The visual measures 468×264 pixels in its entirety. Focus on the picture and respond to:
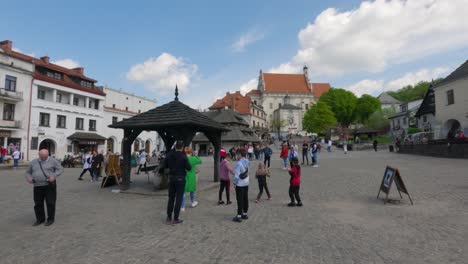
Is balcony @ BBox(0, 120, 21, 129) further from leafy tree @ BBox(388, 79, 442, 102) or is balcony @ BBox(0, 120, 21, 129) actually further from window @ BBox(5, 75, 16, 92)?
leafy tree @ BBox(388, 79, 442, 102)

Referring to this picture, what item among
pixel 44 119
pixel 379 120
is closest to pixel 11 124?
pixel 44 119

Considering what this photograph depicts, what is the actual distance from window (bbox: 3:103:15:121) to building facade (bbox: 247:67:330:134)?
80840 mm

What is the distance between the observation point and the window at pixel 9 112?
3102cm

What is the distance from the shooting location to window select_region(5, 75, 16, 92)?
102ft

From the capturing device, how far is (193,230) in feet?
19.7

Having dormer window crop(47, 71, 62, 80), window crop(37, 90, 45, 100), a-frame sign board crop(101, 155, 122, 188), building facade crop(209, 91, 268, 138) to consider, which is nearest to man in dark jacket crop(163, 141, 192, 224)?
a-frame sign board crop(101, 155, 122, 188)

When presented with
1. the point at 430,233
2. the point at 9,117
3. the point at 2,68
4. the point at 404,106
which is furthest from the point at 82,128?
the point at 404,106

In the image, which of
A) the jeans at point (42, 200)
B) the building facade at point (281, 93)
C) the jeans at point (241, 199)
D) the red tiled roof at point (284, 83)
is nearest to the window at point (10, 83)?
the jeans at point (42, 200)

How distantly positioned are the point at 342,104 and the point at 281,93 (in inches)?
1244

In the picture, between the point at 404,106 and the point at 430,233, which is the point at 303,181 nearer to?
the point at 430,233

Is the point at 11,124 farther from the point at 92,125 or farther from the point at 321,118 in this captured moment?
the point at 321,118

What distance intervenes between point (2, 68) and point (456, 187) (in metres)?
40.3

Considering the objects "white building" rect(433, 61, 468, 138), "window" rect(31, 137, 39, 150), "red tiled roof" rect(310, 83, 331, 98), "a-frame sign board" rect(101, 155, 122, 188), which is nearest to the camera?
"a-frame sign board" rect(101, 155, 122, 188)

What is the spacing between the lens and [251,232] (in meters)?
5.84
